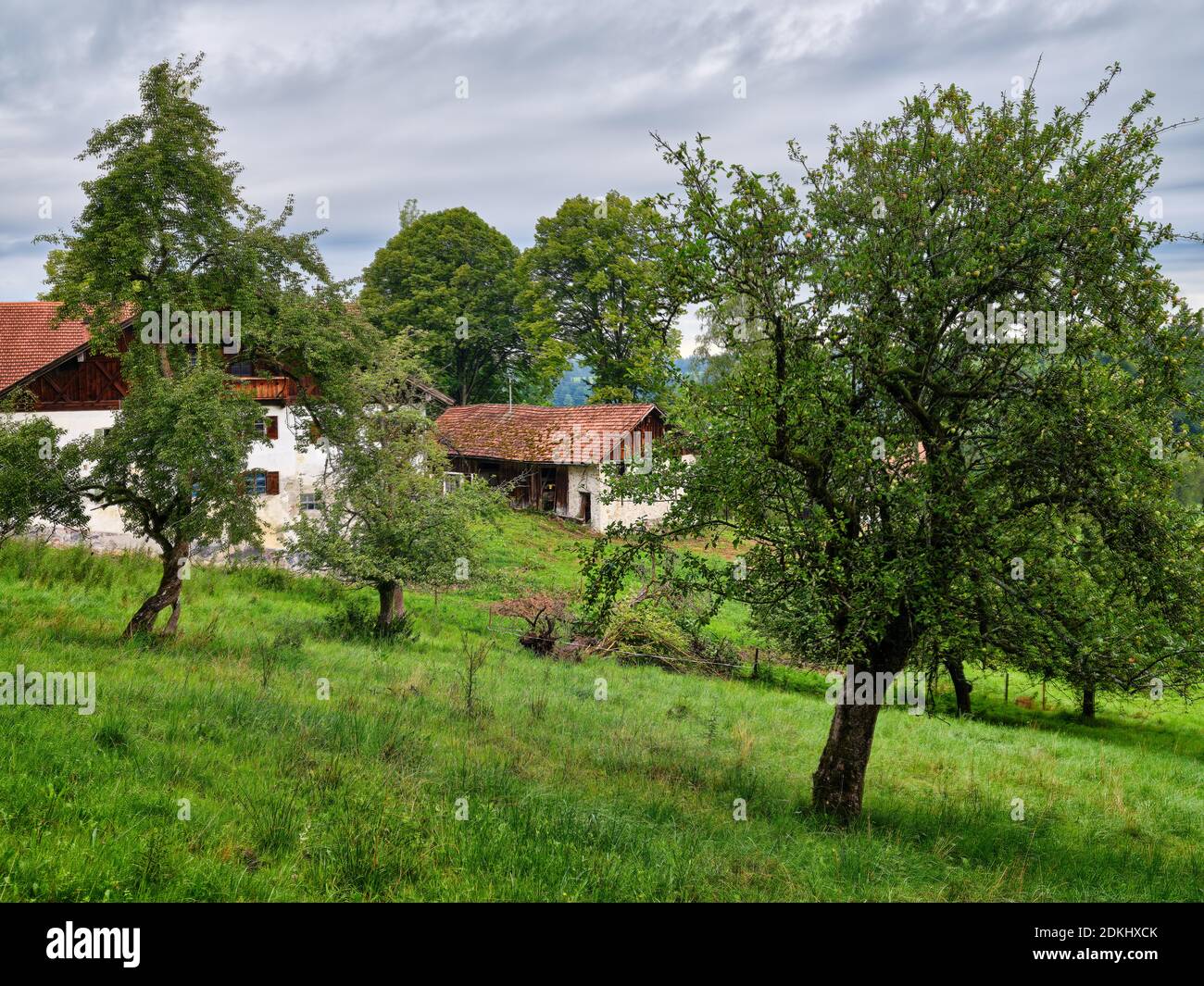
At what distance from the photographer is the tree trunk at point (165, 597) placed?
15.5 metres

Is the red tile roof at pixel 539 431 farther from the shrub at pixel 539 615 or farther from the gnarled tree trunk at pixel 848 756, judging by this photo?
the gnarled tree trunk at pixel 848 756

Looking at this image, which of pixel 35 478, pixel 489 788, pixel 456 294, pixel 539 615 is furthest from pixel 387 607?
pixel 456 294

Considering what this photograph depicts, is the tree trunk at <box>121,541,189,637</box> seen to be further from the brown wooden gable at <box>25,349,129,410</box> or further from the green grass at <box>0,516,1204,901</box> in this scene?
the brown wooden gable at <box>25,349,129,410</box>

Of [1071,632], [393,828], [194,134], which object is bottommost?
[393,828]

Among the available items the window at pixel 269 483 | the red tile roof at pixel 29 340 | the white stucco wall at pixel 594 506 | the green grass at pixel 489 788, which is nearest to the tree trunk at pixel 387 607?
the green grass at pixel 489 788

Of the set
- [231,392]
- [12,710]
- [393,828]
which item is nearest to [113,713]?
[12,710]

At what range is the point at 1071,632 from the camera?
8609 mm

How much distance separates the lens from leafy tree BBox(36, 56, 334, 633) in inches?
561

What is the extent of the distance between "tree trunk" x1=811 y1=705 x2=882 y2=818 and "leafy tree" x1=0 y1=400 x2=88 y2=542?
13067mm

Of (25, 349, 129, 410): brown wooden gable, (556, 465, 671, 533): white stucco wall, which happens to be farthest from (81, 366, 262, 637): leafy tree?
(556, 465, 671, 533): white stucco wall

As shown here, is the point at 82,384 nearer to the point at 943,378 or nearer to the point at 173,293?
the point at 173,293

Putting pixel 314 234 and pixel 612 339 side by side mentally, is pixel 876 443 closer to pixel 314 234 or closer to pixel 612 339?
pixel 314 234

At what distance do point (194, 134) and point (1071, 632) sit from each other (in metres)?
18.0

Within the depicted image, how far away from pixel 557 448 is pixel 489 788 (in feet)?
117
